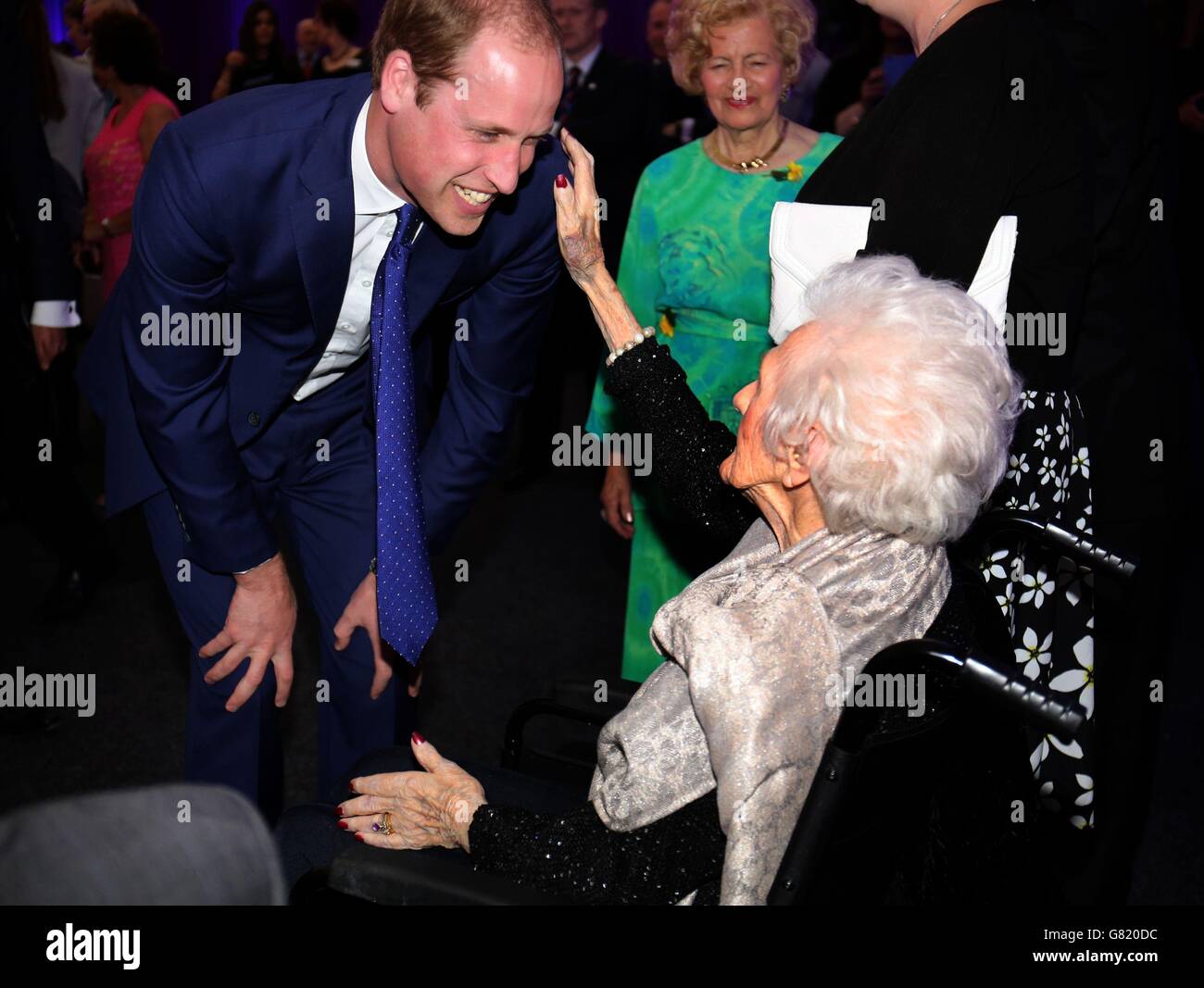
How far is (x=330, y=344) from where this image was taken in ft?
6.73

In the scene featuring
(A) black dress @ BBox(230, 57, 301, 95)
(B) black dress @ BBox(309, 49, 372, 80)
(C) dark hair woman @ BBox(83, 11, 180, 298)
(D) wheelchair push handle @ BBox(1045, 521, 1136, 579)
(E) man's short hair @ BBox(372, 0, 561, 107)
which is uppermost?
(A) black dress @ BBox(230, 57, 301, 95)

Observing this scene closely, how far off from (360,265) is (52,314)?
4.78 ft

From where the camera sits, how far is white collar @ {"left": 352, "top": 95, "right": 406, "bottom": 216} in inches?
73.9

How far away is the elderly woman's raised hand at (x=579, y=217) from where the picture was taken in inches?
74.4

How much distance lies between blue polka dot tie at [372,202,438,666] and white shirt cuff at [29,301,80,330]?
1521mm

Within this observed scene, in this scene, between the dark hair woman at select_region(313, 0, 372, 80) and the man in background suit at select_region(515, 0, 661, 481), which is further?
the dark hair woman at select_region(313, 0, 372, 80)

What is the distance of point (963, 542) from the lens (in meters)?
1.70

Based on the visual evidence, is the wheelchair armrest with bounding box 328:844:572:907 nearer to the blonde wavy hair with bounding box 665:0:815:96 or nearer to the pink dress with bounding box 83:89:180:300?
the blonde wavy hair with bounding box 665:0:815:96

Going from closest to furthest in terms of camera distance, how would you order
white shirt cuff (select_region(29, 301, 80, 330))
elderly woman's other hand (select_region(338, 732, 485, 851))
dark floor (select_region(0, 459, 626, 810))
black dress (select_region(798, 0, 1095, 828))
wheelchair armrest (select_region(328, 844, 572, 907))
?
wheelchair armrest (select_region(328, 844, 572, 907))
elderly woman's other hand (select_region(338, 732, 485, 851))
black dress (select_region(798, 0, 1095, 828))
dark floor (select_region(0, 459, 626, 810))
white shirt cuff (select_region(29, 301, 80, 330))

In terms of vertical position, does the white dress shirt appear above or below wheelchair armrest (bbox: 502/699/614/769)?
above

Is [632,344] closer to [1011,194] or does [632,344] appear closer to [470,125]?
[470,125]

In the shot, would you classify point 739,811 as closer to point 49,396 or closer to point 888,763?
point 888,763

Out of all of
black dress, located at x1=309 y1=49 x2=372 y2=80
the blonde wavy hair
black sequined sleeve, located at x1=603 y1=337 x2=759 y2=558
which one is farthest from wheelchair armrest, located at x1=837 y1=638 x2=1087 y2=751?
black dress, located at x1=309 y1=49 x2=372 y2=80

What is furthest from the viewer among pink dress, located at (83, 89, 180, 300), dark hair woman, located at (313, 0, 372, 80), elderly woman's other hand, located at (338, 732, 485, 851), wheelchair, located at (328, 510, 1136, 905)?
dark hair woman, located at (313, 0, 372, 80)
